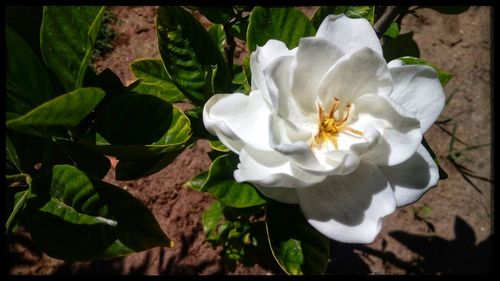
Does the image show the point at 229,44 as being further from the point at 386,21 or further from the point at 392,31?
the point at 392,31

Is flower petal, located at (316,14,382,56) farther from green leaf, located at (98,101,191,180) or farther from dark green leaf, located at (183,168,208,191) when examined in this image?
dark green leaf, located at (183,168,208,191)

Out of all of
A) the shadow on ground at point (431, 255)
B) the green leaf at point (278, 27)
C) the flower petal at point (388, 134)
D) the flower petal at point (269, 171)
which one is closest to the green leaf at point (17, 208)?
the flower petal at point (269, 171)

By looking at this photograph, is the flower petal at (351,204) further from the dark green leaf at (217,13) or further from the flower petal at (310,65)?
the dark green leaf at (217,13)

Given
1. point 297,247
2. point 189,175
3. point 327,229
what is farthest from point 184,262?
point 327,229

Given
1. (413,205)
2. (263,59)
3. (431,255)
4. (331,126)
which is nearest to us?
(263,59)

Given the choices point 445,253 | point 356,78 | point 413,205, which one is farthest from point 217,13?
point 445,253

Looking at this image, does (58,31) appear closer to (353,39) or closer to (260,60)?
(260,60)
